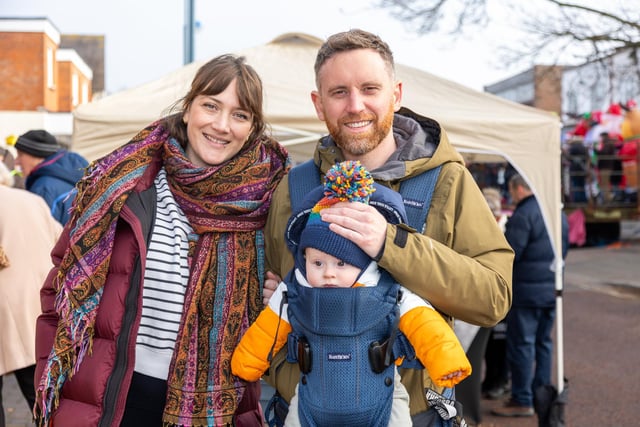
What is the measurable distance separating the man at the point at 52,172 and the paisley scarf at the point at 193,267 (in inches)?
122

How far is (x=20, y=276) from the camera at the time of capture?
397 cm

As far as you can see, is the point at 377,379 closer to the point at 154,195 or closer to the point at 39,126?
the point at 154,195

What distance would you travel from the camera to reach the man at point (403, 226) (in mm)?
1964

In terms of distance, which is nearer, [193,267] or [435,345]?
[435,345]

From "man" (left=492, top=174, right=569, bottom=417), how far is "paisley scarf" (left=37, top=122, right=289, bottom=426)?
4196 mm

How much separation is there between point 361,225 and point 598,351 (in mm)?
7485

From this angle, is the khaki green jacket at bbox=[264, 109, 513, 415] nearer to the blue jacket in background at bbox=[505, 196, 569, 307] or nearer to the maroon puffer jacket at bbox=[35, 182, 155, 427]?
the maroon puffer jacket at bbox=[35, 182, 155, 427]

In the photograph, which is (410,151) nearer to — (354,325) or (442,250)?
(442,250)

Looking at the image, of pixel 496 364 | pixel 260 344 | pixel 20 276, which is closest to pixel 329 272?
pixel 260 344

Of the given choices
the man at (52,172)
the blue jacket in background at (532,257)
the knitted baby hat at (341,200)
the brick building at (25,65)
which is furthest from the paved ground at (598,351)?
the brick building at (25,65)

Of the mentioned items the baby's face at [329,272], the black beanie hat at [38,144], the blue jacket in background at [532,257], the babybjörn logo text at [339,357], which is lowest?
the blue jacket in background at [532,257]

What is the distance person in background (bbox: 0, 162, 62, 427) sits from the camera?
385cm

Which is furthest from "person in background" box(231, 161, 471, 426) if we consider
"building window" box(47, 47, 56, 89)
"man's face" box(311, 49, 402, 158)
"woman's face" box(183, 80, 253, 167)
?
"building window" box(47, 47, 56, 89)

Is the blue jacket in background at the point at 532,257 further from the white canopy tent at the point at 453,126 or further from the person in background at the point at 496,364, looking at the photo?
the white canopy tent at the point at 453,126
